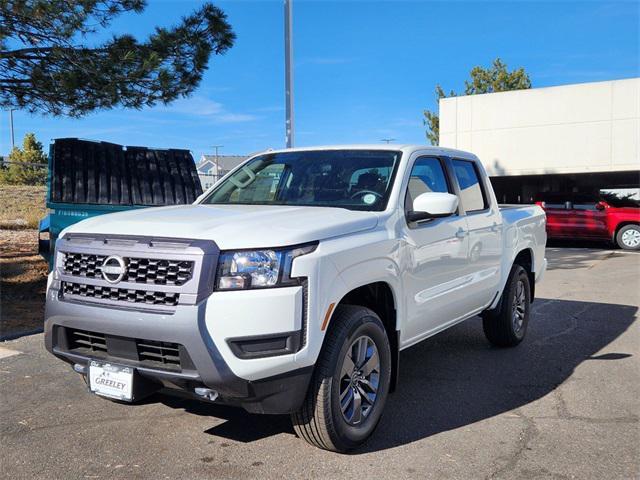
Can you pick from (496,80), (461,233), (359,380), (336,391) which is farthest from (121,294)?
(496,80)

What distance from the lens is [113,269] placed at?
3.20 m

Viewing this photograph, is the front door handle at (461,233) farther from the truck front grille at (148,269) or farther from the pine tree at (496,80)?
the pine tree at (496,80)

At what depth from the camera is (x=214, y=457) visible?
11.5 feet

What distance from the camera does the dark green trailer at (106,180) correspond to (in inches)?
305

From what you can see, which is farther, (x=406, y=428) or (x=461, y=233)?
(x=461, y=233)

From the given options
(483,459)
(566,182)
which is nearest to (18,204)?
(483,459)

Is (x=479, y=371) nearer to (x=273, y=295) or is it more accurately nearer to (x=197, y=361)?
(x=273, y=295)

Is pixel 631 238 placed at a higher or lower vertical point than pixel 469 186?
lower

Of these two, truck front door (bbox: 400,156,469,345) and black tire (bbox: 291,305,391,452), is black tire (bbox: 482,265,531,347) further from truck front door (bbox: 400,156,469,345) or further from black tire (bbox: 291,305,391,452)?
black tire (bbox: 291,305,391,452)

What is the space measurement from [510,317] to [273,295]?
360 centimetres

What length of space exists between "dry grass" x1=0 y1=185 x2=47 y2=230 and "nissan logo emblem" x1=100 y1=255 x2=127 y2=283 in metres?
13.7

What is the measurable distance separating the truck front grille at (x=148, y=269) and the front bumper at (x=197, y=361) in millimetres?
164

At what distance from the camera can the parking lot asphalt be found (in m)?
3.38

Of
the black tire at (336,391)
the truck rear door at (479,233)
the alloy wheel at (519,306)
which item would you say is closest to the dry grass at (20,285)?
the black tire at (336,391)
